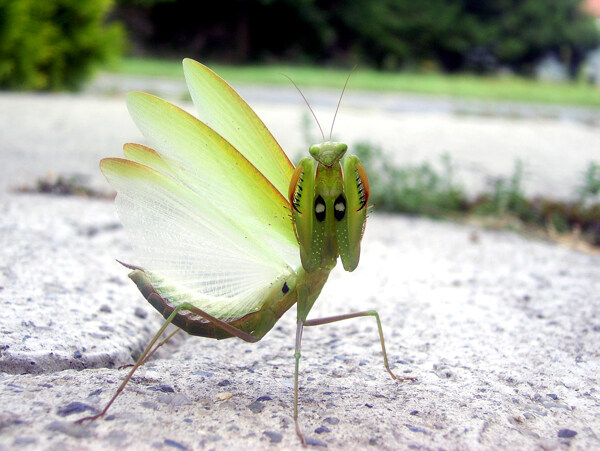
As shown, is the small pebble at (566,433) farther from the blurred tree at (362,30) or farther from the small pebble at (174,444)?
the blurred tree at (362,30)

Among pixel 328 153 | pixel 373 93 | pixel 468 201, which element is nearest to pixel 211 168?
pixel 328 153

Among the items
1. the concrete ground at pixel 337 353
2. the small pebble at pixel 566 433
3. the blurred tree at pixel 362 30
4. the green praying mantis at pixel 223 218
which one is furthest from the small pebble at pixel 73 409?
the blurred tree at pixel 362 30

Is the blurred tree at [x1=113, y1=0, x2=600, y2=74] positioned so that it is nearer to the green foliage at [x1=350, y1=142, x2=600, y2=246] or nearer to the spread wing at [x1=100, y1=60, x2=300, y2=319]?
the green foliage at [x1=350, y1=142, x2=600, y2=246]

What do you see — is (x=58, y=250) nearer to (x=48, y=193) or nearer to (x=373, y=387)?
(x=48, y=193)

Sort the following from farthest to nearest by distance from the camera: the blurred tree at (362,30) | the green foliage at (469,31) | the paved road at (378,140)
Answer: the green foliage at (469,31) → the blurred tree at (362,30) → the paved road at (378,140)

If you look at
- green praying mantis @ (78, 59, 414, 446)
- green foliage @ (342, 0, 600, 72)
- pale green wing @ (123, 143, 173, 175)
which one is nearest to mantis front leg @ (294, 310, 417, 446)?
green praying mantis @ (78, 59, 414, 446)

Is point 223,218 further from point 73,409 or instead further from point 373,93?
point 373,93
